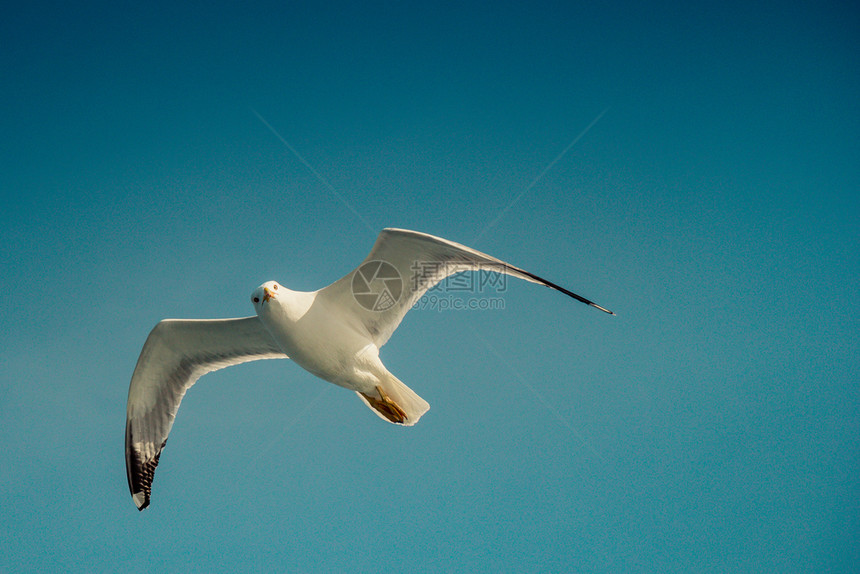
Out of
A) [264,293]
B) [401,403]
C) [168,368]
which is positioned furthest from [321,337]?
[168,368]

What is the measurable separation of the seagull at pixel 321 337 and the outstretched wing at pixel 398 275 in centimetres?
1

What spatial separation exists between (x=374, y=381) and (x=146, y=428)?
3.09 metres

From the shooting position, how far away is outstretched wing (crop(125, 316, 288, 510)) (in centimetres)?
689

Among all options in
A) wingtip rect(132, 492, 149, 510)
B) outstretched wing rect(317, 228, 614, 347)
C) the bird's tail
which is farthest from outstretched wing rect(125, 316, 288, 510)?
the bird's tail

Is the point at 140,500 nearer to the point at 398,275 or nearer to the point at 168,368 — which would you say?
the point at 168,368

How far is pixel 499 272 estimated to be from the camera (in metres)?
5.86

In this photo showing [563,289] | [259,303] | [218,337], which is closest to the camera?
[563,289]

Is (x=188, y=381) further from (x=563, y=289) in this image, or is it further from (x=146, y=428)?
(x=563, y=289)

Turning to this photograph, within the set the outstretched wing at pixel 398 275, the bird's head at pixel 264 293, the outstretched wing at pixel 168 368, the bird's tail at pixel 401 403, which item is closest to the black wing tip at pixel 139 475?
the outstretched wing at pixel 168 368

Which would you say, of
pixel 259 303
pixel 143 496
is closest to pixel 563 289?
pixel 259 303

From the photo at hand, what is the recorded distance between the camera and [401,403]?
649 centimetres

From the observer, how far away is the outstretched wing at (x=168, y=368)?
22.6 feet

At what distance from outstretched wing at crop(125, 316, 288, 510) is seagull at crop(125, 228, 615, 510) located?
0.01 metres

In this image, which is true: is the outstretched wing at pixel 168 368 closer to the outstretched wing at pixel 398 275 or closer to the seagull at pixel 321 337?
the seagull at pixel 321 337
